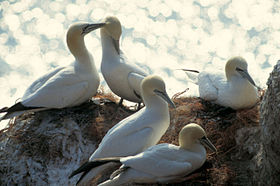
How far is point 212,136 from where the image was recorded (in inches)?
293

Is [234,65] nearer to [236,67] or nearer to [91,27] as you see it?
[236,67]

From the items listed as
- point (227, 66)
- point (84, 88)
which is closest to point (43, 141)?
point (84, 88)

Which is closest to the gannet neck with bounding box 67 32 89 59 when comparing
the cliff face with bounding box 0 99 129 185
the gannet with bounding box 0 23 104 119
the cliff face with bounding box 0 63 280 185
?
the gannet with bounding box 0 23 104 119

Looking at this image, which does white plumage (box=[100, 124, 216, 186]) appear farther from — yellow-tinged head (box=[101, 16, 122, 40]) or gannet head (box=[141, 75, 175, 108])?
yellow-tinged head (box=[101, 16, 122, 40])

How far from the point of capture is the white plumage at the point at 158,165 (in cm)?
618

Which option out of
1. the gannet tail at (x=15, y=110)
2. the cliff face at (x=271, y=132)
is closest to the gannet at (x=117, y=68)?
the gannet tail at (x=15, y=110)

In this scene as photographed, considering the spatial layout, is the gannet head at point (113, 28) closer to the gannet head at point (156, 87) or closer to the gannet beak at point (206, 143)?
the gannet head at point (156, 87)

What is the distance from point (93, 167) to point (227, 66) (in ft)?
8.44

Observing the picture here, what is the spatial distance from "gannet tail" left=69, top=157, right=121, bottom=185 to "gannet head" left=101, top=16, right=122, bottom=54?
2359mm

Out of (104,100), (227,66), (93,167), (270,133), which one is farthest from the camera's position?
(104,100)

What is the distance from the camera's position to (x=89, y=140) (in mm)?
7719

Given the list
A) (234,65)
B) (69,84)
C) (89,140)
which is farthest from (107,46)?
(234,65)

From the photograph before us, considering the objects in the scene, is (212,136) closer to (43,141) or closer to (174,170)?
(174,170)

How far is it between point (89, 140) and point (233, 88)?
202cm
